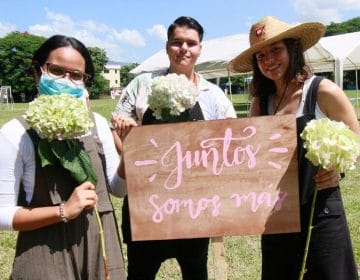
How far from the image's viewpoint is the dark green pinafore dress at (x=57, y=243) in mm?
1822

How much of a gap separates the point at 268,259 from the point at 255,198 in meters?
0.52

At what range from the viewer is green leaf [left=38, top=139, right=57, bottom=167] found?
172 centimetres

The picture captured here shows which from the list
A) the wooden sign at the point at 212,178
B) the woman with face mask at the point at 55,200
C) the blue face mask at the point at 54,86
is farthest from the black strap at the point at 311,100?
the blue face mask at the point at 54,86

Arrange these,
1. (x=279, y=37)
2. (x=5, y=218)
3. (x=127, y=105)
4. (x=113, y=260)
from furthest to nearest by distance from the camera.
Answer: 1. (x=127, y=105)
2. (x=279, y=37)
3. (x=113, y=260)
4. (x=5, y=218)

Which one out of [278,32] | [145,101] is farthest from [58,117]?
[278,32]

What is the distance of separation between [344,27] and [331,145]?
282ft

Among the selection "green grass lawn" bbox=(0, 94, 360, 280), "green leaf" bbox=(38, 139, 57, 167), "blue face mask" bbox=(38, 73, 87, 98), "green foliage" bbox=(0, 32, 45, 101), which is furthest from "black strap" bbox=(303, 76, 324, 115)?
"green foliage" bbox=(0, 32, 45, 101)

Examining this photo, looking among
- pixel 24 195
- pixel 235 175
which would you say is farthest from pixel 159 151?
pixel 24 195

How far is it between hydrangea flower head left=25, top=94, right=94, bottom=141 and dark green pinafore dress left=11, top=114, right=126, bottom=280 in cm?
17

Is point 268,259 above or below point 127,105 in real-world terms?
below

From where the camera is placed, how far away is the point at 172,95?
1.97 m

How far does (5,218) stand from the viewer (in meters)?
1.76

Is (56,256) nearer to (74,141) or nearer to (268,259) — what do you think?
(74,141)

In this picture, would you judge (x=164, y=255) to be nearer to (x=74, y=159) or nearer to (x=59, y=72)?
(x=74, y=159)
